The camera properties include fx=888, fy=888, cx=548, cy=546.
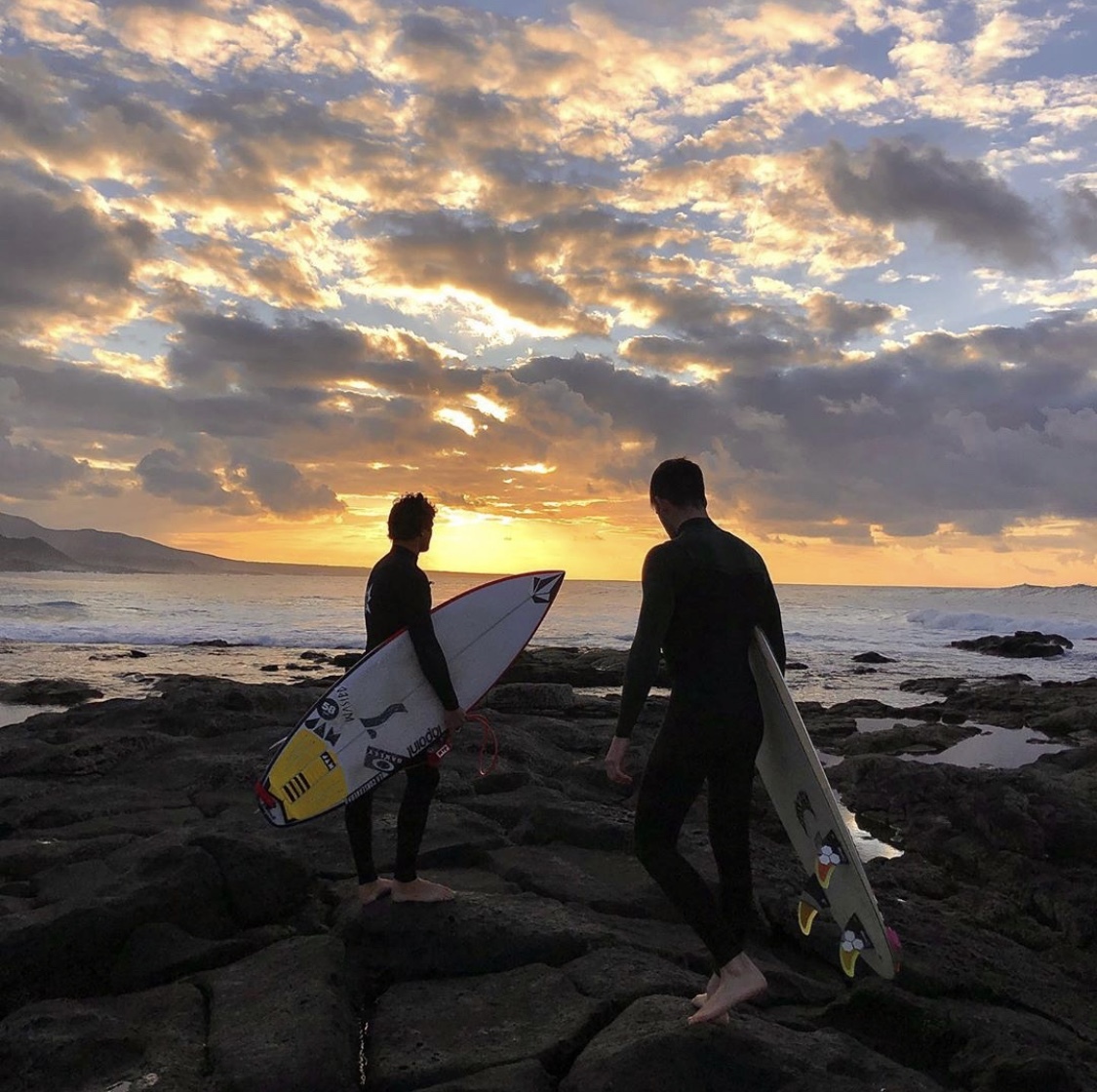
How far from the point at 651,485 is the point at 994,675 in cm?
2764

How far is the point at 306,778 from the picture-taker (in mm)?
5254

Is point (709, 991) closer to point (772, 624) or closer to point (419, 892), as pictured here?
point (772, 624)

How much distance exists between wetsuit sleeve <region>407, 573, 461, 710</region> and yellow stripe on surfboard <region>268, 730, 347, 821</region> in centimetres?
87

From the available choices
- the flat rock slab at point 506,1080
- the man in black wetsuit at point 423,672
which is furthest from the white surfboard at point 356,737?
the flat rock slab at point 506,1080

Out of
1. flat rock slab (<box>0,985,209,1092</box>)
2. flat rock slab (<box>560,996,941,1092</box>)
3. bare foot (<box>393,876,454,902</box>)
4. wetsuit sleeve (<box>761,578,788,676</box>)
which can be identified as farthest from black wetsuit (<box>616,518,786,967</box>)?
flat rock slab (<box>0,985,209,1092</box>)

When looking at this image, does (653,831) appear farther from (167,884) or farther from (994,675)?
(994,675)


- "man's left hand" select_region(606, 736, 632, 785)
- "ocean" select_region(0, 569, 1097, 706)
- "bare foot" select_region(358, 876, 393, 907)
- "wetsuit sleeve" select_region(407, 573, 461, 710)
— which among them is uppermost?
"wetsuit sleeve" select_region(407, 573, 461, 710)

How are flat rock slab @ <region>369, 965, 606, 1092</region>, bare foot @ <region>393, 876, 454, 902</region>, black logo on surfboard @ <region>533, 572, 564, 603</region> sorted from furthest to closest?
black logo on surfboard @ <region>533, 572, 564, 603</region> < bare foot @ <region>393, 876, 454, 902</region> < flat rock slab @ <region>369, 965, 606, 1092</region>

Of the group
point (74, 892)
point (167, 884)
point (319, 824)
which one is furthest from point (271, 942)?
point (319, 824)

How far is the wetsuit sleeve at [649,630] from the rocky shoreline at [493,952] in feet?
4.33

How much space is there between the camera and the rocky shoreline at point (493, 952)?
3.57 metres

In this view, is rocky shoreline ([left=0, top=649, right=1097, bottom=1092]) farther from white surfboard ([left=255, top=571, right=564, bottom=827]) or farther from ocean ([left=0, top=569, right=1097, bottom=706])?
ocean ([left=0, top=569, right=1097, bottom=706])

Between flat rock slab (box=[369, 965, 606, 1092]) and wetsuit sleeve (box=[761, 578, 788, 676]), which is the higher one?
wetsuit sleeve (box=[761, 578, 788, 676])

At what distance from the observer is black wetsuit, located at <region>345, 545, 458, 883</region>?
4828 millimetres
